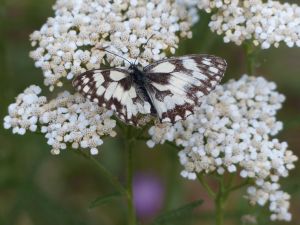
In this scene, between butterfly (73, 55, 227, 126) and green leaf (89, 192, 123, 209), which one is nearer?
butterfly (73, 55, 227, 126)

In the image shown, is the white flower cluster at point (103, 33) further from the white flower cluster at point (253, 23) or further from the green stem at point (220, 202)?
the green stem at point (220, 202)

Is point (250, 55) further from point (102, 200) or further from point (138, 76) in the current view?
point (102, 200)

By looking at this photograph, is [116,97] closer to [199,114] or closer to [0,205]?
[199,114]

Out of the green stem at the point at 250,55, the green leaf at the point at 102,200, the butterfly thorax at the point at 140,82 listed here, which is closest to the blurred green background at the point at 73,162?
the green stem at the point at 250,55

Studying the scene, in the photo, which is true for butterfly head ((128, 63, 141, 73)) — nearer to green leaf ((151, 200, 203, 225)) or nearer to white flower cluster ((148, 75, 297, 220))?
white flower cluster ((148, 75, 297, 220))

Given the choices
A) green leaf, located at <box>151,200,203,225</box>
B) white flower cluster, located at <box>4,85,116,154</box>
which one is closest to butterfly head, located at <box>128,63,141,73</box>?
white flower cluster, located at <box>4,85,116,154</box>

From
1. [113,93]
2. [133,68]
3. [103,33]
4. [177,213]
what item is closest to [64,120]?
[113,93]

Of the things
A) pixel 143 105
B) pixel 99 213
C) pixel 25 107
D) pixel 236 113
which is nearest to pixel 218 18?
pixel 236 113
